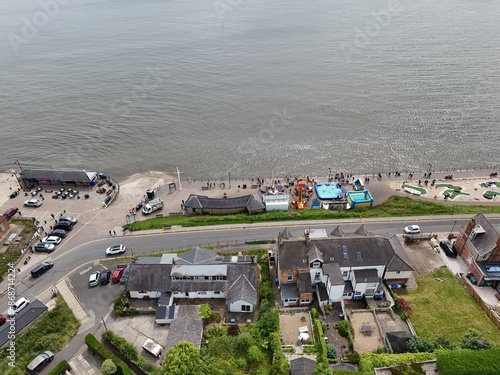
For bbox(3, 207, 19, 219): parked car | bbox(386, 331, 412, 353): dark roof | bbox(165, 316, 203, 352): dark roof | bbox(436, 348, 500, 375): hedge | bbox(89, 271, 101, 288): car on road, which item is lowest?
bbox(436, 348, 500, 375): hedge

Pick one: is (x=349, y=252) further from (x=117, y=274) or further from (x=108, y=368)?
(x=117, y=274)

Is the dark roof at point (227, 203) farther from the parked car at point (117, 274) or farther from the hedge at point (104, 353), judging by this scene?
the hedge at point (104, 353)

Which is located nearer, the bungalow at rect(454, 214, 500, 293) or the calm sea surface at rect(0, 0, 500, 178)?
the bungalow at rect(454, 214, 500, 293)

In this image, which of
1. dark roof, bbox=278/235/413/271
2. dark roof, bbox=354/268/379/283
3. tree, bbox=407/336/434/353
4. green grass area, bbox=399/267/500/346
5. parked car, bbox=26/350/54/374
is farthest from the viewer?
dark roof, bbox=278/235/413/271

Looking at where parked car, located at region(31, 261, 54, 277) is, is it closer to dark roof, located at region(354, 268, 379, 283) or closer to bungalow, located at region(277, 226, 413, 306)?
bungalow, located at region(277, 226, 413, 306)

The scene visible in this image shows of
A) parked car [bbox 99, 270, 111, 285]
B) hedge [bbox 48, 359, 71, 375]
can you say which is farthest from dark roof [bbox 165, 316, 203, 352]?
parked car [bbox 99, 270, 111, 285]

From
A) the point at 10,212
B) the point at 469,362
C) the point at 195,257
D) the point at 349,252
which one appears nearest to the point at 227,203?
the point at 195,257

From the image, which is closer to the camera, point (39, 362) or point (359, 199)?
point (39, 362)
